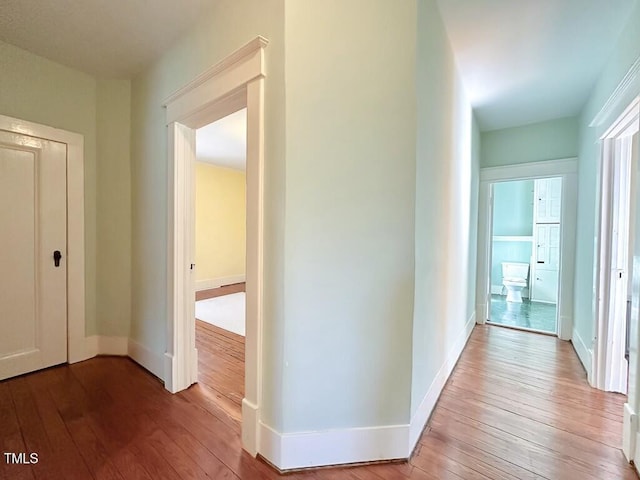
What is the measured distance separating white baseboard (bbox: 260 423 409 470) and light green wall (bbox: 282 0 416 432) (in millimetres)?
41

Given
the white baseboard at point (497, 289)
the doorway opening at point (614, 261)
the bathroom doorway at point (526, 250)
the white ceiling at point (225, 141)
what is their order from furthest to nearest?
the white baseboard at point (497, 289), the bathroom doorway at point (526, 250), the white ceiling at point (225, 141), the doorway opening at point (614, 261)

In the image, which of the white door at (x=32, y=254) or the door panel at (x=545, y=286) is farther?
the door panel at (x=545, y=286)

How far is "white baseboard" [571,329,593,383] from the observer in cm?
233

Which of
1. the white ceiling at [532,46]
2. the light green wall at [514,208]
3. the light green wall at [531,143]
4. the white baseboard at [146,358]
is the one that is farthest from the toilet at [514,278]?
the white baseboard at [146,358]

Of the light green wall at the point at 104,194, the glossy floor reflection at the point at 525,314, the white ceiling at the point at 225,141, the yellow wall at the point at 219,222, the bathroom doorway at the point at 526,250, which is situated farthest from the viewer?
the yellow wall at the point at 219,222

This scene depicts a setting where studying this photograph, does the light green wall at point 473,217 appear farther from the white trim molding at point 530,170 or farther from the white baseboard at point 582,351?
the white baseboard at point 582,351

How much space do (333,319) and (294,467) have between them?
2.35 feet

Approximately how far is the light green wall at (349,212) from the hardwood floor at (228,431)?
39cm

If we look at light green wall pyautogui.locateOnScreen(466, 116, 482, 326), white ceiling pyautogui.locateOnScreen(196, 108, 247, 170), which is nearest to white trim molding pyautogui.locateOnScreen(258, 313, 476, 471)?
light green wall pyautogui.locateOnScreen(466, 116, 482, 326)

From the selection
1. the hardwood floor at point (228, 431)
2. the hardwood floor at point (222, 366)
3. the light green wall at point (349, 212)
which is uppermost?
the light green wall at point (349, 212)

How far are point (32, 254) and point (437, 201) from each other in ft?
10.0

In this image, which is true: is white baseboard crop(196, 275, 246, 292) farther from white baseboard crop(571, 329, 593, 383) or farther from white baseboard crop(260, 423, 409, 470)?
white baseboard crop(571, 329, 593, 383)

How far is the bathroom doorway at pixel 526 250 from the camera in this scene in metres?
4.73

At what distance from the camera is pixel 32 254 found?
2.25m
